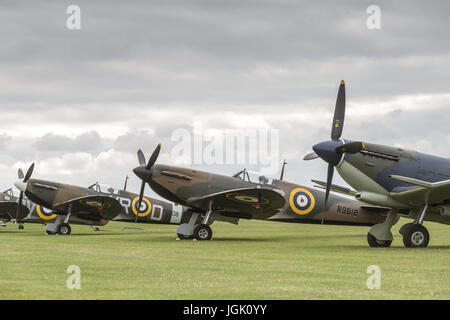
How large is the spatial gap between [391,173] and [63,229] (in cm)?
1530

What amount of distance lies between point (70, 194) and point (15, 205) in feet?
20.5

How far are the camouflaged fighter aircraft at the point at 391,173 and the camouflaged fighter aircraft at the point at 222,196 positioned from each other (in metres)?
4.31

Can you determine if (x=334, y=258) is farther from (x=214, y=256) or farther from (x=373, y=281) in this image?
(x=373, y=281)

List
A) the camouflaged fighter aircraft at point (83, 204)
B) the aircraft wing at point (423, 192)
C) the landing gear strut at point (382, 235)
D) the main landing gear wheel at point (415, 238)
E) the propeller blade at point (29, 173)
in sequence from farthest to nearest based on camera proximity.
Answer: the propeller blade at point (29, 173)
the camouflaged fighter aircraft at point (83, 204)
the landing gear strut at point (382, 235)
the main landing gear wheel at point (415, 238)
the aircraft wing at point (423, 192)

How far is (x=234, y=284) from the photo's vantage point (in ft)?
28.9

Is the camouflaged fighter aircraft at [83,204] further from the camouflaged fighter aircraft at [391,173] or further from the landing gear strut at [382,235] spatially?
the camouflaged fighter aircraft at [391,173]

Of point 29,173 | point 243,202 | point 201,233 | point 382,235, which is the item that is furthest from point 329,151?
point 29,173

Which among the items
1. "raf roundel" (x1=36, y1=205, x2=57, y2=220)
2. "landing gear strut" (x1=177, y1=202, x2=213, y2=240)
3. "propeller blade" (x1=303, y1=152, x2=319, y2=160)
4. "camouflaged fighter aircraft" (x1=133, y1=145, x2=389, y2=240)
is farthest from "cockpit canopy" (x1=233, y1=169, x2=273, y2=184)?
"raf roundel" (x1=36, y1=205, x2=57, y2=220)

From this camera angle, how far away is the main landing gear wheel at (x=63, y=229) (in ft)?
88.3

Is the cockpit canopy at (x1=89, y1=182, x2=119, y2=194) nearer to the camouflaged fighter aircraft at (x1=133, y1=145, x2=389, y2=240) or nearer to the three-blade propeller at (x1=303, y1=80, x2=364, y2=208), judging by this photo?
the camouflaged fighter aircraft at (x1=133, y1=145, x2=389, y2=240)

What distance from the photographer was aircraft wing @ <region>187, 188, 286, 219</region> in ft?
68.9

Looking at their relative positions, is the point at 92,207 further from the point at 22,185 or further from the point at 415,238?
the point at 415,238

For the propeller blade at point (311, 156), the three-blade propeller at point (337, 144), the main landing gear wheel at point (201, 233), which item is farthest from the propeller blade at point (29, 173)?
the three-blade propeller at point (337, 144)
